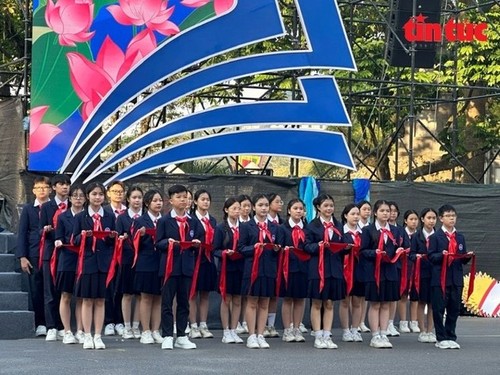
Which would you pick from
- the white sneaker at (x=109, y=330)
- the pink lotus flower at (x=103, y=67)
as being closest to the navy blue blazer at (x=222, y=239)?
the white sneaker at (x=109, y=330)

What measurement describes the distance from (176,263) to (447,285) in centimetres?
257

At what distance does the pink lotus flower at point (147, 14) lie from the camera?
11836mm

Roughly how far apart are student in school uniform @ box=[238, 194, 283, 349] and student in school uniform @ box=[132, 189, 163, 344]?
81 centimetres

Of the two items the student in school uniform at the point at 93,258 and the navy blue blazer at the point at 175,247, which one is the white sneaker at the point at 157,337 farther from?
the navy blue blazer at the point at 175,247

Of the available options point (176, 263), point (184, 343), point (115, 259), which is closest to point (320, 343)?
point (184, 343)

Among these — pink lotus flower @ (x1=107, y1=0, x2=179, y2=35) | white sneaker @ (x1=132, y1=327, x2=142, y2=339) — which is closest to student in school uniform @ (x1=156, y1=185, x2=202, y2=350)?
white sneaker @ (x1=132, y1=327, x2=142, y2=339)

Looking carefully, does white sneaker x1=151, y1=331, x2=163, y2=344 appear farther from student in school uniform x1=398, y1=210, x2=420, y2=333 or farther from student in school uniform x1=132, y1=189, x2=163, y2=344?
student in school uniform x1=398, y1=210, x2=420, y2=333

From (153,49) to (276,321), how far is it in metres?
3.36

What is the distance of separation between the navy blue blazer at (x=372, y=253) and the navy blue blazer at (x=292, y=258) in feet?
1.86

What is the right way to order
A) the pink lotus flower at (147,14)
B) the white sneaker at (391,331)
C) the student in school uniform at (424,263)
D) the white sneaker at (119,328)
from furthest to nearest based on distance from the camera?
1. the pink lotus flower at (147,14)
2. the white sneaker at (391,331)
3. the white sneaker at (119,328)
4. the student in school uniform at (424,263)

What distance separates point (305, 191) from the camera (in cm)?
1212

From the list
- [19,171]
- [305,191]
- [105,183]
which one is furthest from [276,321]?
[19,171]

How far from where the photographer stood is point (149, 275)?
9.72m

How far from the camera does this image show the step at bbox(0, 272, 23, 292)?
10.5 m
